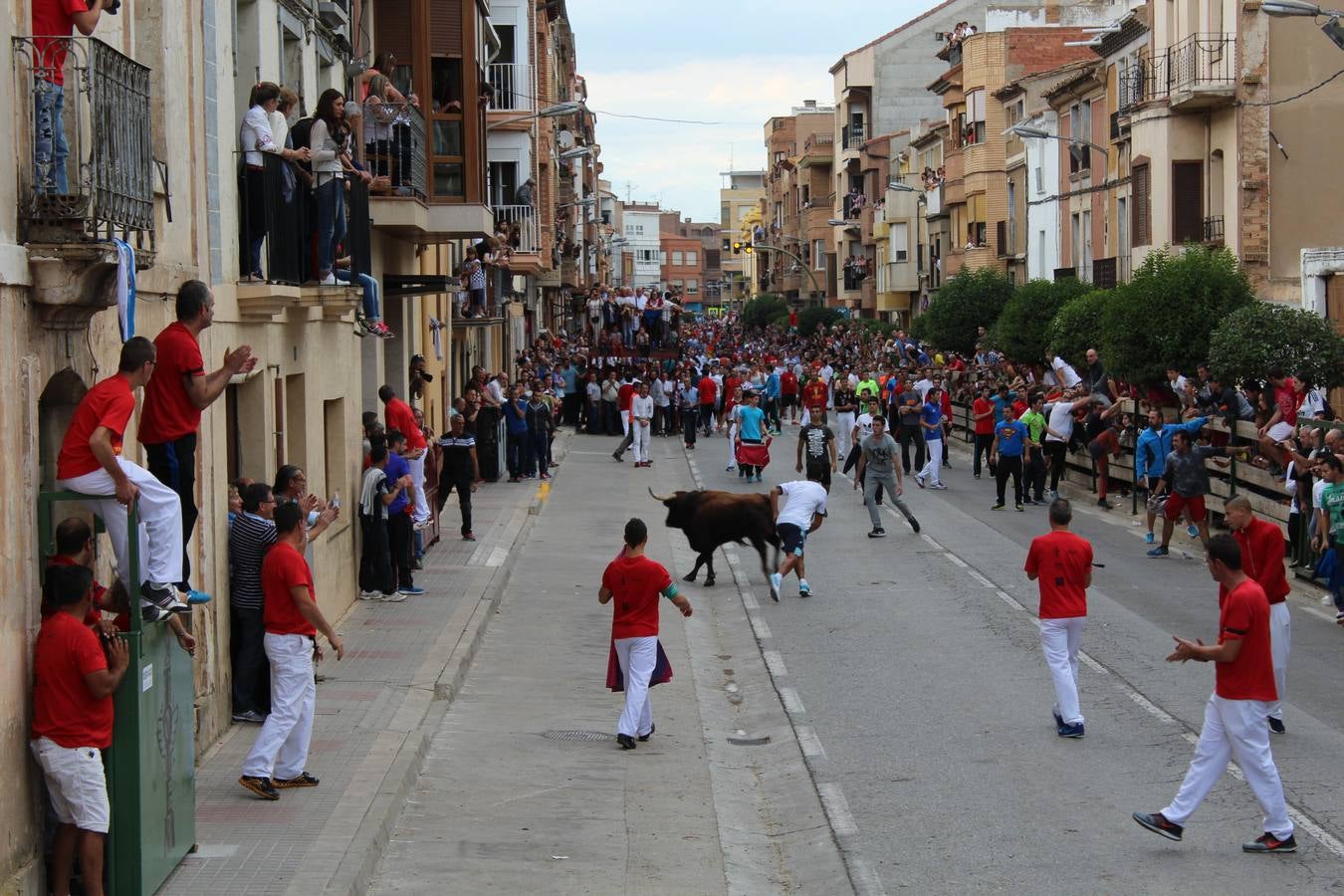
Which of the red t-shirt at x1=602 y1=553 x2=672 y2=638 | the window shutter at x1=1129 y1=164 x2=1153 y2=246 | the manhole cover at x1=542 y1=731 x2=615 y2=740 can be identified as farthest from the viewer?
the window shutter at x1=1129 y1=164 x2=1153 y2=246

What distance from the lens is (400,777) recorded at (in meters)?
10.4

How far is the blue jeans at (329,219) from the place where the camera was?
14.0 metres

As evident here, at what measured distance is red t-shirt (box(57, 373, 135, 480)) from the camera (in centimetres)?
775

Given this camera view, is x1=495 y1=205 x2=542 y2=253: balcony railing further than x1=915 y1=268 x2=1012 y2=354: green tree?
No

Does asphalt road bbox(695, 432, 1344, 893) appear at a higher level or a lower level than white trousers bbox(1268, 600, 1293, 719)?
lower

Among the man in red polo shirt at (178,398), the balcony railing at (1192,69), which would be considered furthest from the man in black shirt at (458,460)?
the balcony railing at (1192,69)

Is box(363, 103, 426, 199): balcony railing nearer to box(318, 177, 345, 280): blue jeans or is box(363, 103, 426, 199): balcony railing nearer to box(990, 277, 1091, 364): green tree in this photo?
box(318, 177, 345, 280): blue jeans

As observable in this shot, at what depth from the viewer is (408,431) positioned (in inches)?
730

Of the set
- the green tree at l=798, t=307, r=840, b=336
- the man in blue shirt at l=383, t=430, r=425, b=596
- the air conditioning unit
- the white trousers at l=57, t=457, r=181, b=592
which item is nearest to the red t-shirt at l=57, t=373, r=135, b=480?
the white trousers at l=57, t=457, r=181, b=592

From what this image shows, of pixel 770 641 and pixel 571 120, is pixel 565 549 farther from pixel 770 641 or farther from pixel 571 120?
pixel 571 120

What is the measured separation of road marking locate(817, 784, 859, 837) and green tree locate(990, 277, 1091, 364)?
27.9 meters

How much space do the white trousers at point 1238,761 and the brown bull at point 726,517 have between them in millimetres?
9334

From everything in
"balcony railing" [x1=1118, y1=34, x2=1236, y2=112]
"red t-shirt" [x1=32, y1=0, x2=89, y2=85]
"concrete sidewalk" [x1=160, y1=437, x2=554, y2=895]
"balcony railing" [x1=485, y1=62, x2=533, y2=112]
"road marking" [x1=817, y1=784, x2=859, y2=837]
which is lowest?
"road marking" [x1=817, y1=784, x2=859, y2=837]

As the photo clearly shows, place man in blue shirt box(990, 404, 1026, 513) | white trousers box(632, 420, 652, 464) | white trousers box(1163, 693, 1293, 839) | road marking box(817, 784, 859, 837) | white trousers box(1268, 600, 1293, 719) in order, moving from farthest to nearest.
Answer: white trousers box(632, 420, 652, 464), man in blue shirt box(990, 404, 1026, 513), white trousers box(1268, 600, 1293, 719), road marking box(817, 784, 859, 837), white trousers box(1163, 693, 1293, 839)
